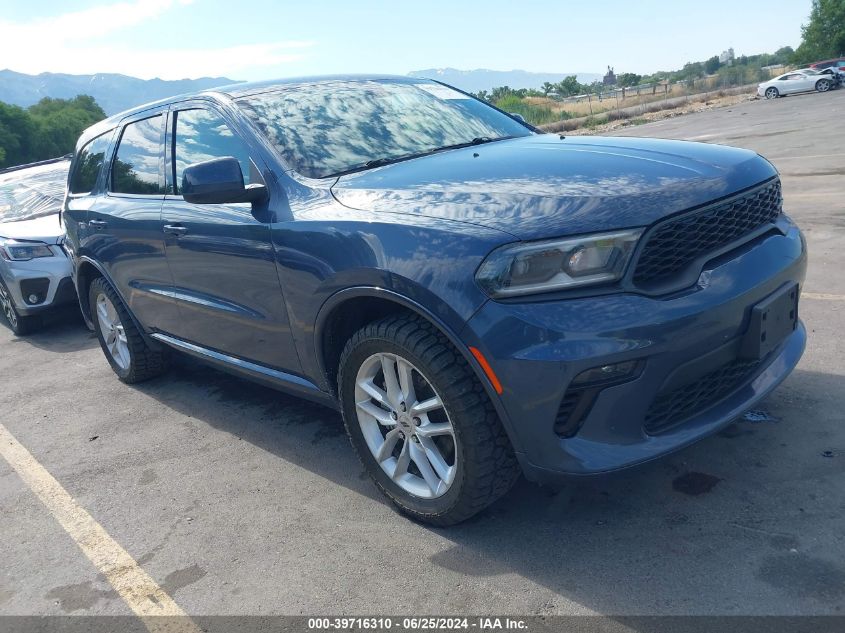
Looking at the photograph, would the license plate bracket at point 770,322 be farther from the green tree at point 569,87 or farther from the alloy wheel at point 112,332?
the green tree at point 569,87

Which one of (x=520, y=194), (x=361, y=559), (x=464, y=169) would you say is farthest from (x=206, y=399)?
(x=520, y=194)

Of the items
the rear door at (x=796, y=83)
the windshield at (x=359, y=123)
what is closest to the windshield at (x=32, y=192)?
the windshield at (x=359, y=123)

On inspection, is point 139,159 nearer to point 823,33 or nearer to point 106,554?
point 106,554

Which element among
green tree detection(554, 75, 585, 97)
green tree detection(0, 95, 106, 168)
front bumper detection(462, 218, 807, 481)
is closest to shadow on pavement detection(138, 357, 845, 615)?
front bumper detection(462, 218, 807, 481)

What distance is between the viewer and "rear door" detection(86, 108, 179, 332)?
13.8 feet

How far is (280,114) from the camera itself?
3568 millimetres

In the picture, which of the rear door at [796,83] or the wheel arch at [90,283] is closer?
the wheel arch at [90,283]

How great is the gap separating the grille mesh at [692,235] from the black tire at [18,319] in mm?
6469

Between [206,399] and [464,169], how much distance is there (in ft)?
8.87

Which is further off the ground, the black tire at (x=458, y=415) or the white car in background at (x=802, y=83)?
the white car in background at (x=802, y=83)

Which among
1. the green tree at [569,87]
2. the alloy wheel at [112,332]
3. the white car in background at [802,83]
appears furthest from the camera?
the green tree at [569,87]

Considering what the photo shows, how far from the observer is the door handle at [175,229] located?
382 centimetres

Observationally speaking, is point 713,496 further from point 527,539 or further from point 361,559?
point 361,559

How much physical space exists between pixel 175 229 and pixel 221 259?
49 cm
